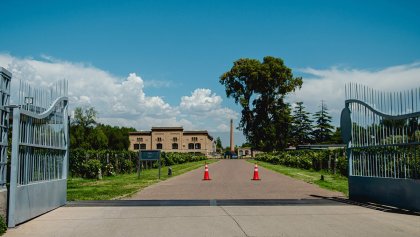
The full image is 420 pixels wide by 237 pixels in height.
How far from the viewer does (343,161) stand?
28.3 m

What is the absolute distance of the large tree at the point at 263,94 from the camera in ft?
218

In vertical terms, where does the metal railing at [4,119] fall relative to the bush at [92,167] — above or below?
above

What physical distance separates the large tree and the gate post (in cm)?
5787

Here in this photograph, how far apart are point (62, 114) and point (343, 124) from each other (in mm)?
8519

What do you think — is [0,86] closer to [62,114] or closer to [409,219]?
[62,114]

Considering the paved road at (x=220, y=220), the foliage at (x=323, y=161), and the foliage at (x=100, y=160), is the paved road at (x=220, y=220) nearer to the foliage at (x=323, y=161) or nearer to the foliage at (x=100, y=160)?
the foliage at (x=100, y=160)

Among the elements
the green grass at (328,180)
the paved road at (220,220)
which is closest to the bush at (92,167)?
the green grass at (328,180)

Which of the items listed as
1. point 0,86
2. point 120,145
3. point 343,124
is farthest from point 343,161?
point 120,145

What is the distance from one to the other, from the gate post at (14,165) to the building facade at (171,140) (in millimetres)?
127447

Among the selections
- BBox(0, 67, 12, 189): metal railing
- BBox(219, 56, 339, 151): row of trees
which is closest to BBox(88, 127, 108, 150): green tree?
BBox(219, 56, 339, 151): row of trees

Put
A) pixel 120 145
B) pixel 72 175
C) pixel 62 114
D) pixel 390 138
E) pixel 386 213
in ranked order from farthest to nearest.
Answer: pixel 120 145 → pixel 72 175 → pixel 62 114 → pixel 390 138 → pixel 386 213

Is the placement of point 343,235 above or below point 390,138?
below

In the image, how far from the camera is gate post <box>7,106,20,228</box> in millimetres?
8258

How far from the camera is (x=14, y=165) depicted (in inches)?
332
